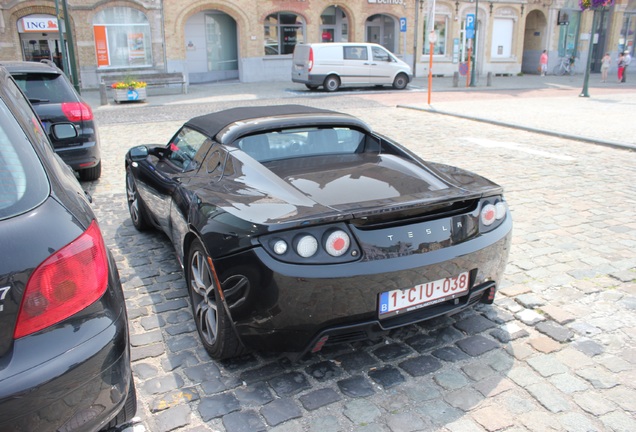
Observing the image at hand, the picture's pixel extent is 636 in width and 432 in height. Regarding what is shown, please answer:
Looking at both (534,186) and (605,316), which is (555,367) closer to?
(605,316)

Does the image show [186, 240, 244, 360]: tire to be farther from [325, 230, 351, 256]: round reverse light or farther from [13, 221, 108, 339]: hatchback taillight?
[13, 221, 108, 339]: hatchback taillight

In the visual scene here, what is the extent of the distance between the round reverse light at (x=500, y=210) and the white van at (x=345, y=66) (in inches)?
777

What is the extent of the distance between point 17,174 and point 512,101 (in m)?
18.7

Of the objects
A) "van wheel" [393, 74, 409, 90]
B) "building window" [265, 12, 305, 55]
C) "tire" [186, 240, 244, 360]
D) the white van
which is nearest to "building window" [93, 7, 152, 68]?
"building window" [265, 12, 305, 55]

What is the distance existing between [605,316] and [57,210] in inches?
136

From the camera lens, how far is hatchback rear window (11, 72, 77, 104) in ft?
22.7

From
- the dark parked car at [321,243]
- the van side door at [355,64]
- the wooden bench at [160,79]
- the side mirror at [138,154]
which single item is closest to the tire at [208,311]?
the dark parked car at [321,243]

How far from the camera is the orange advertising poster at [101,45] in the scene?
2483 cm

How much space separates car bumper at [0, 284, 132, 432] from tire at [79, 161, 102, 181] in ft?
20.4

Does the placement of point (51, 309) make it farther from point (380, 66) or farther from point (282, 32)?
point (282, 32)

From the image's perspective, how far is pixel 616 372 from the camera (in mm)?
3006

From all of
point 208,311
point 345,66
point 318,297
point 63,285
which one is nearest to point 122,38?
point 345,66

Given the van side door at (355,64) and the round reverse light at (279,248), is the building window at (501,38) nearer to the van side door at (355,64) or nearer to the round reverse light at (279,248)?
the van side door at (355,64)

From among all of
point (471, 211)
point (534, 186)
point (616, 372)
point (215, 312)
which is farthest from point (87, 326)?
point (534, 186)
